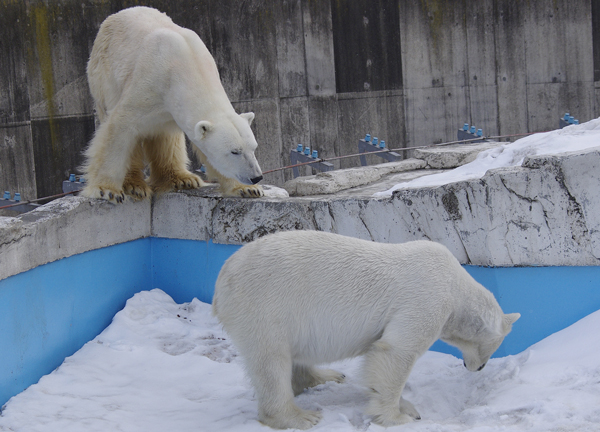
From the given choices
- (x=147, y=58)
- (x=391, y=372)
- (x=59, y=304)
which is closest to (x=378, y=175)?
(x=147, y=58)

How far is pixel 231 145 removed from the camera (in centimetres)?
368

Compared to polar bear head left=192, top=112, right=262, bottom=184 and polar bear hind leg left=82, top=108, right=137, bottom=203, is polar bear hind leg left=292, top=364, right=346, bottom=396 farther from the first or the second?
polar bear hind leg left=82, top=108, right=137, bottom=203

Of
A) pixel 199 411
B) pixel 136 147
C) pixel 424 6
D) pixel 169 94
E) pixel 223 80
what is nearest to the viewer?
pixel 199 411

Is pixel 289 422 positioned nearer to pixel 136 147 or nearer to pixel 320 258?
pixel 320 258

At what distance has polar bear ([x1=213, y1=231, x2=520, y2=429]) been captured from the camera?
243 cm

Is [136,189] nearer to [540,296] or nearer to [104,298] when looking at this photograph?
[104,298]

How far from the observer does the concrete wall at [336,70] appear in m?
7.39

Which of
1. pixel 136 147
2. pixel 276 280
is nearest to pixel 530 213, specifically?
pixel 276 280

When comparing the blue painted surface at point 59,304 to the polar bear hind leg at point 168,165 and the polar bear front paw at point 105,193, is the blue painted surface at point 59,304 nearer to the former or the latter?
the polar bear front paw at point 105,193

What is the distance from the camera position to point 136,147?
432 centimetres

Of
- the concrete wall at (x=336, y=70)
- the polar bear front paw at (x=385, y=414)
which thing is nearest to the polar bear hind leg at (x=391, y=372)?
the polar bear front paw at (x=385, y=414)

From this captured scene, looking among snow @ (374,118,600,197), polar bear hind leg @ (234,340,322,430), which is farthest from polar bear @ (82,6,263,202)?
polar bear hind leg @ (234,340,322,430)

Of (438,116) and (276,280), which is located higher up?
(438,116)

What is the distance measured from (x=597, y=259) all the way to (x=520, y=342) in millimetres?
567
